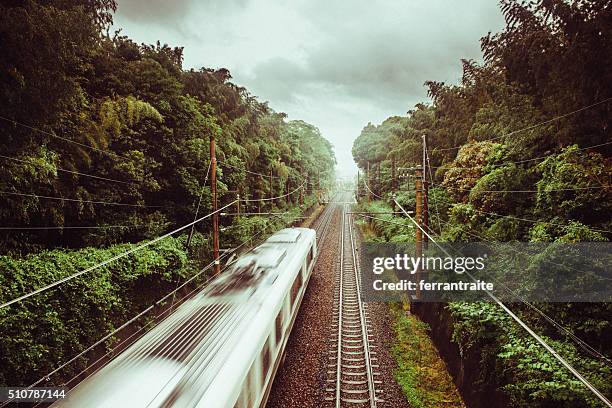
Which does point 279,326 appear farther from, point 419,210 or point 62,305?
point 419,210

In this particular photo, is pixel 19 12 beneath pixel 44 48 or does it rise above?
above

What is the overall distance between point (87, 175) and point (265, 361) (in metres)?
8.19

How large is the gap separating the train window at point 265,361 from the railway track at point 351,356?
74.3 inches

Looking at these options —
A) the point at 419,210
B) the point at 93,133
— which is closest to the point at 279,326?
the point at 419,210

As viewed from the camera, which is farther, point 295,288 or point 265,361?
point 295,288

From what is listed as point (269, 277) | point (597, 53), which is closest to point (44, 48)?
point (269, 277)

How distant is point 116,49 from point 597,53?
56.7 feet

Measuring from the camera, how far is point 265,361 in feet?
20.6

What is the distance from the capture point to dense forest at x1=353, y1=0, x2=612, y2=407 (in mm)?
5816

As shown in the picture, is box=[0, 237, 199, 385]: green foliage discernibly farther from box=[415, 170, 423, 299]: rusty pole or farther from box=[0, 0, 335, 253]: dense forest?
box=[415, 170, 423, 299]: rusty pole

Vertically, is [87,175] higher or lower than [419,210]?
higher

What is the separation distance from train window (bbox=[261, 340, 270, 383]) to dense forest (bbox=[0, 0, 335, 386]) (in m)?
3.05

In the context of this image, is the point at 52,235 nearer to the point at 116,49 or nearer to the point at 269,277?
the point at 269,277

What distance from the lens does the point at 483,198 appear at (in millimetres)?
11023
